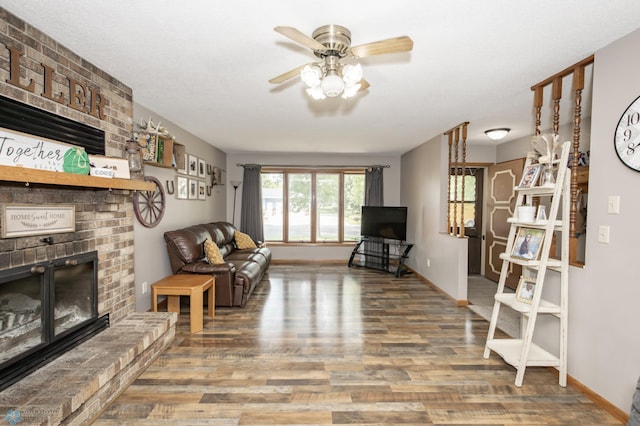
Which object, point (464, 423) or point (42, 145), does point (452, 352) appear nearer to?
point (464, 423)

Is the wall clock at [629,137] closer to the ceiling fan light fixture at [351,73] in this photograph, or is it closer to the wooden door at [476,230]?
the ceiling fan light fixture at [351,73]

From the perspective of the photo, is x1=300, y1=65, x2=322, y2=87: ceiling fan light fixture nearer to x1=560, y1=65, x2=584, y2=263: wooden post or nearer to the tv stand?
x1=560, y1=65, x2=584, y2=263: wooden post

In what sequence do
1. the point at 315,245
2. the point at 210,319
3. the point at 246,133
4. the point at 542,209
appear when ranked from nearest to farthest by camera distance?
the point at 542,209
the point at 210,319
the point at 246,133
the point at 315,245

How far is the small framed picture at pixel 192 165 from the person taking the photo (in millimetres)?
4961

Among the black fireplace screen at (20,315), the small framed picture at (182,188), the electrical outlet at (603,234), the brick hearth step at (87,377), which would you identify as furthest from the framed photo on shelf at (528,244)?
A: the small framed picture at (182,188)

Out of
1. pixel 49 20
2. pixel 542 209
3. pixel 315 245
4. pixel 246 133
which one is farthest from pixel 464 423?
pixel 315 245

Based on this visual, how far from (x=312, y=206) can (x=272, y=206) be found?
90 centimetres

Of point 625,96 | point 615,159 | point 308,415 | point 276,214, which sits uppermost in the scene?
point 625,96

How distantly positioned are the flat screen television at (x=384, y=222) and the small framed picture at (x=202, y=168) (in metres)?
3.22

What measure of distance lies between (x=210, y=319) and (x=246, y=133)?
276cm

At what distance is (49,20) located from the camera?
1.97m

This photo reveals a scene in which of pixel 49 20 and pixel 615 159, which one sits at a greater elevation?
pixel 49 20

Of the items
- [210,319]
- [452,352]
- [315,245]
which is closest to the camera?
[452,352]

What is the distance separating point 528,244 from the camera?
8.43ft
